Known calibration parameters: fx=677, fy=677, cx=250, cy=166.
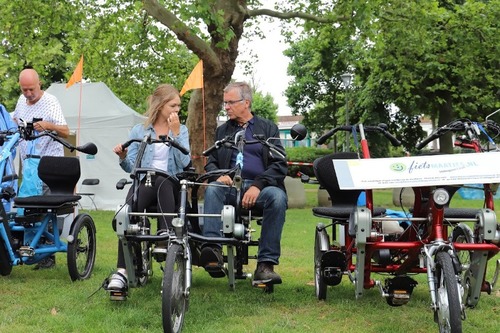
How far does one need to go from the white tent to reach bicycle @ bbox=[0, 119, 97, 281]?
29.5 feet

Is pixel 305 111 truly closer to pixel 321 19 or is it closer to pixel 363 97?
pixel 363 97

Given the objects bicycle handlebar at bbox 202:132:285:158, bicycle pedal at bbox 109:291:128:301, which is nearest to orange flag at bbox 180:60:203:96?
bicycle handlebar at bbox 202:132:285:158

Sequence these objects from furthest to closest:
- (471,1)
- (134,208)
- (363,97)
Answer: (363,97), (471,1), (134,208)

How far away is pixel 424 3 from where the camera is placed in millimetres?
15352

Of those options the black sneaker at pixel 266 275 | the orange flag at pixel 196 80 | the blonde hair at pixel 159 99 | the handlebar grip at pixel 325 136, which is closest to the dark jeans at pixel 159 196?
the blonde hair at pixel 159 99

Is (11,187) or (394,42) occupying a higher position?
(394,42)

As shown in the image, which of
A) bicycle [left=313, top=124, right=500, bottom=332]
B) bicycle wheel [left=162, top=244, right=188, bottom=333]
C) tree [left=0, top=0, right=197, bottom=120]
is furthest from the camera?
tree [left=0, top=0, right=197, bottom=120]

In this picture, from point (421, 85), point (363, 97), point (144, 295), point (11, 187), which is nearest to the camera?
point (144, 295)

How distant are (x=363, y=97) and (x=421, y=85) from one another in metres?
4.02

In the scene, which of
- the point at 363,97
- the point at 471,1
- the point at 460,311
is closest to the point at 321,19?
the point at 471,1

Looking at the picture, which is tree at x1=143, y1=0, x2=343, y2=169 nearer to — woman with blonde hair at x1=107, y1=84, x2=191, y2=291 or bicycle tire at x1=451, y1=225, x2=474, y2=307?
woman with blonde hair at x1=107, y1=84, x2=191, y2=291

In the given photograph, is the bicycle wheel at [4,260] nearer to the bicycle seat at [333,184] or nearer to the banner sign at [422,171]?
the bicycle seat at [333,184]

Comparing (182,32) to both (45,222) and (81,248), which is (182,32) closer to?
(81,248)

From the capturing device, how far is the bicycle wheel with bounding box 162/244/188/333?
3838mm
